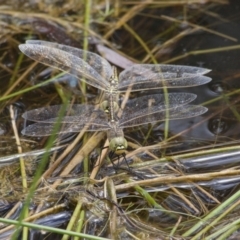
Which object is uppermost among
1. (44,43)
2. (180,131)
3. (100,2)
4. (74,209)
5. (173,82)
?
(100,2)

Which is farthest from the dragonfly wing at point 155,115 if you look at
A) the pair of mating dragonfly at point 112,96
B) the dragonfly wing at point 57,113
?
the dragonfly wing at point 57,113

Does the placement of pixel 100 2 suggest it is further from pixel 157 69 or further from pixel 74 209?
pixel 74 209

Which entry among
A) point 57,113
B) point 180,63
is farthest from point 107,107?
point 180,63

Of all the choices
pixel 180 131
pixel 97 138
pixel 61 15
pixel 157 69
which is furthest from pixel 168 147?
pixel 61 15

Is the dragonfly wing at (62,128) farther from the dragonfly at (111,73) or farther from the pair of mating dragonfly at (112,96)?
the dragonfly at (111,73)

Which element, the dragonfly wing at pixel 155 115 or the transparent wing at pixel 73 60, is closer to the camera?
the dragonfly wing at pixel 155 115

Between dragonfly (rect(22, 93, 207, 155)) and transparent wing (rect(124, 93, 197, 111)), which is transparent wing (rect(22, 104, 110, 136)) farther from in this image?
transparent wing (rect(124, 93, 197, 111))

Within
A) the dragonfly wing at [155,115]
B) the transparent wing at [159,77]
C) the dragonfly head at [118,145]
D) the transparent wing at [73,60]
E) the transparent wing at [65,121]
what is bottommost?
the dragonfly head at [118,145]

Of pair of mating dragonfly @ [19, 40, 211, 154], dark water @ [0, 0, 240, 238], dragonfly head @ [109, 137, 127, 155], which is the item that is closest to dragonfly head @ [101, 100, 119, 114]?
pair of mating dragonfly @ [19, 40, 211, 154]
